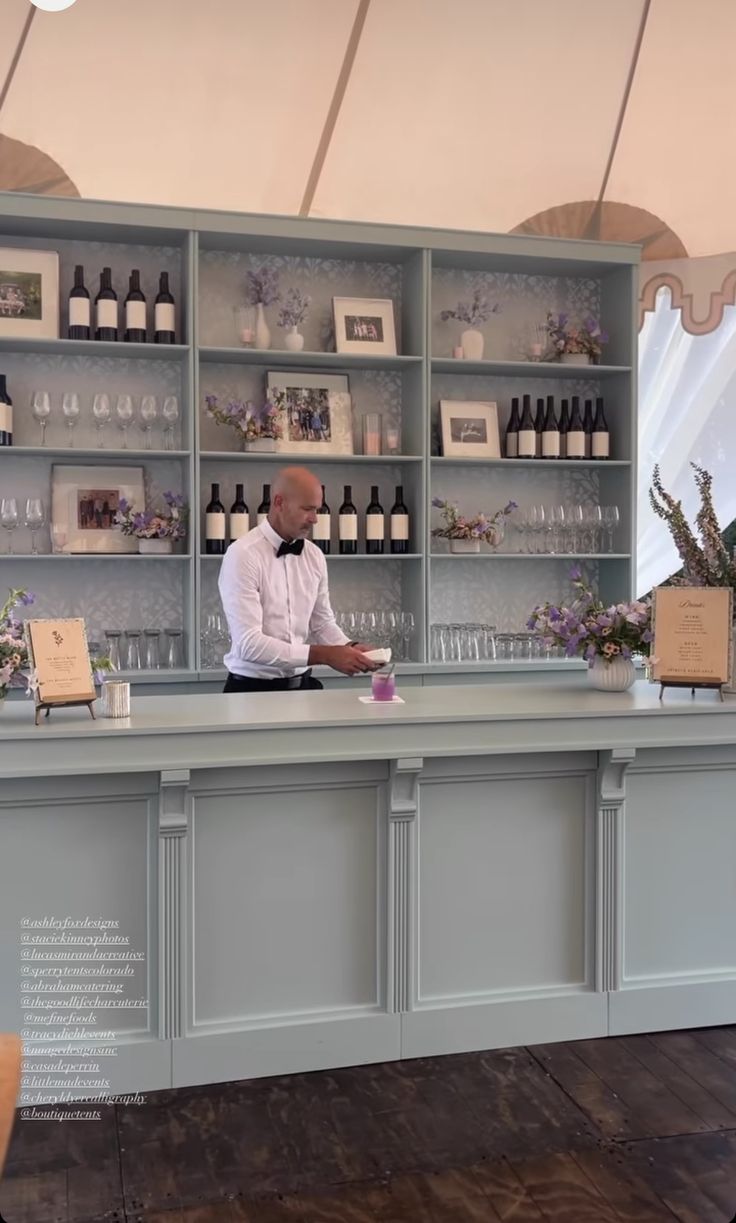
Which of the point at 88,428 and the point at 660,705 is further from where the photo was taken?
the point at 88,428

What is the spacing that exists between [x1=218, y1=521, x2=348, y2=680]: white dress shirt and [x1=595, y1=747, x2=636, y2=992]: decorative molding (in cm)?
131

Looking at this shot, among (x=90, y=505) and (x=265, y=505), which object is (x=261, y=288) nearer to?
(x=265, y=505)

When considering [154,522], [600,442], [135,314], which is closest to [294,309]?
[135,314]

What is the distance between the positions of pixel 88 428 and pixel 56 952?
2.77 metres

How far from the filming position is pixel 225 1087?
2943 millimetres

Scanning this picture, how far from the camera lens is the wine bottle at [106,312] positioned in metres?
4.81

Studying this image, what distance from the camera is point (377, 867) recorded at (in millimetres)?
3119

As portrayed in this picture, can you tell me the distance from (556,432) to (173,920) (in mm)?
3276

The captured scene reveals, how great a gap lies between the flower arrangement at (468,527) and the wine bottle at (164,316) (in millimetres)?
1445

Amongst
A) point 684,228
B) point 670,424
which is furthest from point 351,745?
point 684,228

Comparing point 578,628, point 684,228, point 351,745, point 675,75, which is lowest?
point 351,745

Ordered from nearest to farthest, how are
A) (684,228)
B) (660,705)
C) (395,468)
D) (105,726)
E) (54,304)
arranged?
(105,726) → (660,705) → (54,304) → (395,468) → (684,228)

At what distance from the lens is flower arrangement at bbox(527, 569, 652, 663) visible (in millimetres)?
3393

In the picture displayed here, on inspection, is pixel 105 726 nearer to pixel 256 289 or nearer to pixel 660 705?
pixel 660 705
